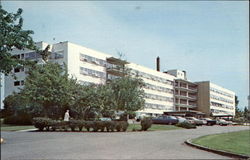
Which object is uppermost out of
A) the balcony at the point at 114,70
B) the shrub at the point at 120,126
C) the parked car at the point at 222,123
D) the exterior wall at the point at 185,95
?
the balcony at the point at 114,70

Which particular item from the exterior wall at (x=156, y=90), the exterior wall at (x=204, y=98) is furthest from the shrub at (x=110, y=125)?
the exterior wall at (x=204, y=98)

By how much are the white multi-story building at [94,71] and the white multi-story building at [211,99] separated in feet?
65.9

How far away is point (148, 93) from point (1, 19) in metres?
64.8

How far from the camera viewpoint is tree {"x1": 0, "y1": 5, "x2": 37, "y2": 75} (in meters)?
8.24

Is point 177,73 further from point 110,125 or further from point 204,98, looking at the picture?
point 110,125

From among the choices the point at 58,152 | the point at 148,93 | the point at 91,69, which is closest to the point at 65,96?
the point at 91,69

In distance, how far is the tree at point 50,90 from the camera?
3328 cm

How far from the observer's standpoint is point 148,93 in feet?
241

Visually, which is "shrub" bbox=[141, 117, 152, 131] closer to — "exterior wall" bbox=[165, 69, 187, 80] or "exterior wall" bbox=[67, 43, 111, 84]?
"exterior wall" bbox=[67, 43, 111, 84]

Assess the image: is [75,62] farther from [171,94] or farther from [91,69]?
[171,94]

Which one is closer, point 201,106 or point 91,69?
point 91,69

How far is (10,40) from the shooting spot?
9102mm

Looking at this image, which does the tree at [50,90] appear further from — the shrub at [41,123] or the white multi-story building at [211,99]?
the white multi-story building at [211,99]

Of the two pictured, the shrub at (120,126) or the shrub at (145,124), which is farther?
the shrub at (145,124)
